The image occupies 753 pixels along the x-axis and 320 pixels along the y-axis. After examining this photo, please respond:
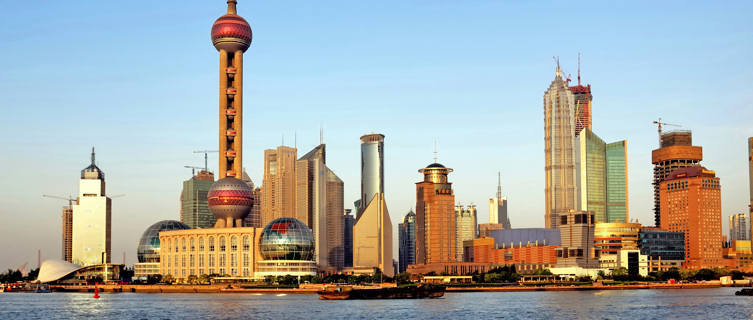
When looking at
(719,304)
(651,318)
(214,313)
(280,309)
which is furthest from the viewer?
(719,304)

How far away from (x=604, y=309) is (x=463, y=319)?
116 feet

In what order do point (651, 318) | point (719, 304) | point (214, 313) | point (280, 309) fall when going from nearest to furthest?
point (651, 318)
point (214, 313)
point (280, 309)
point (719, 304)

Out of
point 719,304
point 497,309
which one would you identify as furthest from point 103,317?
point 719,304

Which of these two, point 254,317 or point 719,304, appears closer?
point 254,317

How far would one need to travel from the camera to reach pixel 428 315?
163 metres

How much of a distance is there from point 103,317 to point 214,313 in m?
18.5

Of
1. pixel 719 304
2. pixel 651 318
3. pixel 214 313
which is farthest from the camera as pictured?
pixel 719 304

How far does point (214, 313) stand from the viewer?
167250mm

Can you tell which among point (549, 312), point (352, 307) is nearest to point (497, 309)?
point (549, 312)

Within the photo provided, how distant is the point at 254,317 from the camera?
15600cm

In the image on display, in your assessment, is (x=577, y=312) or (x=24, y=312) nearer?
(x=577, y=312)

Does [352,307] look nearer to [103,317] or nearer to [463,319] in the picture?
[463,319]

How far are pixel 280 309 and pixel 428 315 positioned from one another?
30.7m

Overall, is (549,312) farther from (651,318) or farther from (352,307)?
(352,307)
